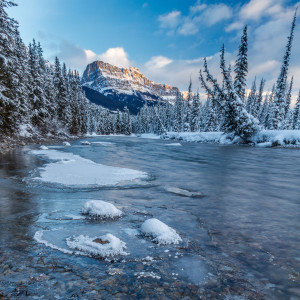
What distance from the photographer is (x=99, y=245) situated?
10.5 ft

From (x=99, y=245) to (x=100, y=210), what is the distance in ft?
4.33

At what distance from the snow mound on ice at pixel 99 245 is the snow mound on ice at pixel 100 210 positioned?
3.28ft

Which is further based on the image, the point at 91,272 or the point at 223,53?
the point at 223,53

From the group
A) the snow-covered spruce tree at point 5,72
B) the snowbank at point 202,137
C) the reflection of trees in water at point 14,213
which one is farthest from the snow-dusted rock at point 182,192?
the snowbank at point 202,137

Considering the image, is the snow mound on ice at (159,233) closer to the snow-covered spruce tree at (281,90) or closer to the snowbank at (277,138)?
the snowbank at (277,138)

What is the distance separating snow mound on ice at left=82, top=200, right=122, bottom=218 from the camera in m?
4.46

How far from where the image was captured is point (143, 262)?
295cm

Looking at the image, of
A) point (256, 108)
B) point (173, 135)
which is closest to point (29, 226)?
point (173, 135)

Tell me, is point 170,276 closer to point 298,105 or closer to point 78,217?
point 78,217

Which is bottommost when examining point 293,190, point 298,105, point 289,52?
point 293,190

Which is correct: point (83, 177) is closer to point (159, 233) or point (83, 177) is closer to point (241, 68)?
point (159, 233)

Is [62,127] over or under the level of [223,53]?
under

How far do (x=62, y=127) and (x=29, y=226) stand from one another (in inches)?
1615

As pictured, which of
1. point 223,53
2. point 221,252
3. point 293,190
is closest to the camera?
point 221,252
